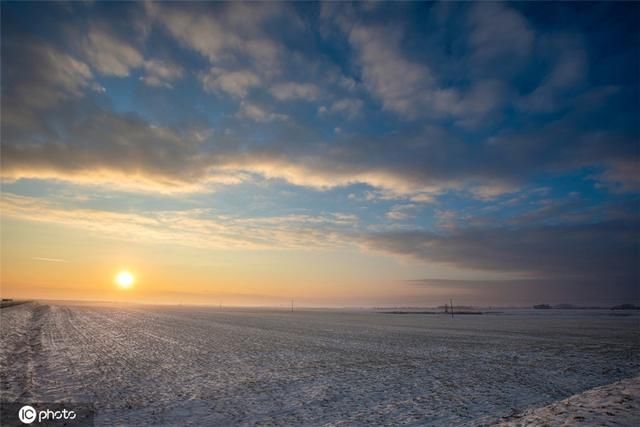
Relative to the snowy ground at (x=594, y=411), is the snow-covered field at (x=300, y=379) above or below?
below

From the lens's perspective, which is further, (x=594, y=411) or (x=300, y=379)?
(x=300, y=379)

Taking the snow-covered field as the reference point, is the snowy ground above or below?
above

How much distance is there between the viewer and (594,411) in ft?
31.4

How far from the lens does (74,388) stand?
1441cm

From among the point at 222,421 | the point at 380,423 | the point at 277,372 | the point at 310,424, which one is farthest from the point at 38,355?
the point at 380,423

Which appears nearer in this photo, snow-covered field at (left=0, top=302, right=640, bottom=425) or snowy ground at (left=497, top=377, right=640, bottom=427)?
snowy ground at (left=497, top=377, right=640, bottom=427)

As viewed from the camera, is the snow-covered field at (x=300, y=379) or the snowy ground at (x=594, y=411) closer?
the snowy ground at (x=594, y=411)

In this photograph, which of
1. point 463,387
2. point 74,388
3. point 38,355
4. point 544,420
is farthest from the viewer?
point 38,355

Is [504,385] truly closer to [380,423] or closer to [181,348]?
[380,423]

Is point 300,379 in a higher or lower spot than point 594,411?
lower

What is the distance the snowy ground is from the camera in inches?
Answer: 349

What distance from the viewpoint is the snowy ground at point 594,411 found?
8859mm

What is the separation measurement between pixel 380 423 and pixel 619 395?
748cm

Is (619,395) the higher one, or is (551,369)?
(619,395)
